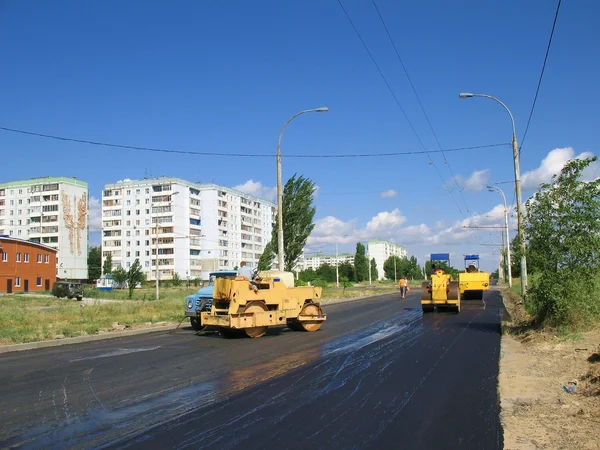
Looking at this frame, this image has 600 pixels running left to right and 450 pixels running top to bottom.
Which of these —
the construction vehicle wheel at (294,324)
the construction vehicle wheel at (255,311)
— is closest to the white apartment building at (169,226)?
the construction vehicle wheel at (294,324)

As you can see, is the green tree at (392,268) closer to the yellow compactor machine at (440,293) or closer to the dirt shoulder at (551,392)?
the yellow compactor machine at (440,293)

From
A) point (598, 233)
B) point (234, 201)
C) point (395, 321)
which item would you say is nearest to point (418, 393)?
point (598, 233)

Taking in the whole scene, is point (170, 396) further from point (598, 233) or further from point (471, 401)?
point (598, 233)

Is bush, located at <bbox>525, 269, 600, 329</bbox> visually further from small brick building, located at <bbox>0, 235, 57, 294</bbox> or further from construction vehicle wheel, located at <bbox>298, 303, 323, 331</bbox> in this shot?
small brick building, located at <bbox>0, 235, 57, 294</bbox>

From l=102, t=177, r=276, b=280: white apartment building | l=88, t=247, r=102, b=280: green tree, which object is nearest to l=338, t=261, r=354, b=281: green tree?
l=102, t=177, r=276, b=280: white apartment building

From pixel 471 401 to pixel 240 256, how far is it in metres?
116

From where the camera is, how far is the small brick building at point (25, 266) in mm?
67875

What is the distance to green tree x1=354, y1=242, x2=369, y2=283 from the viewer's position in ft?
404

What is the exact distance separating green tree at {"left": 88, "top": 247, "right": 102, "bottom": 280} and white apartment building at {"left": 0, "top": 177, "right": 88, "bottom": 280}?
78.5 feet

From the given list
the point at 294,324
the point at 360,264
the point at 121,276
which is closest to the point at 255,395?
the point at 294,324

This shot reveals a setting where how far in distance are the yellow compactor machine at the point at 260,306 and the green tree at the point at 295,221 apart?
89.5 ft

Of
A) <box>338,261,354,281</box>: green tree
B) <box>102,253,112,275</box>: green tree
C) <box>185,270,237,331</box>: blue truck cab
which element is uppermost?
<box>102,253,112,275</box>: green tree

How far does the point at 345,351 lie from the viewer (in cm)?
1285

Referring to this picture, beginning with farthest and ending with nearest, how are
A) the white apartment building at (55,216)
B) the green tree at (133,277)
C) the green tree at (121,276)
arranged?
the white apartment building at (55,216), the green tree at (121,276), the green tree at (133,277)
